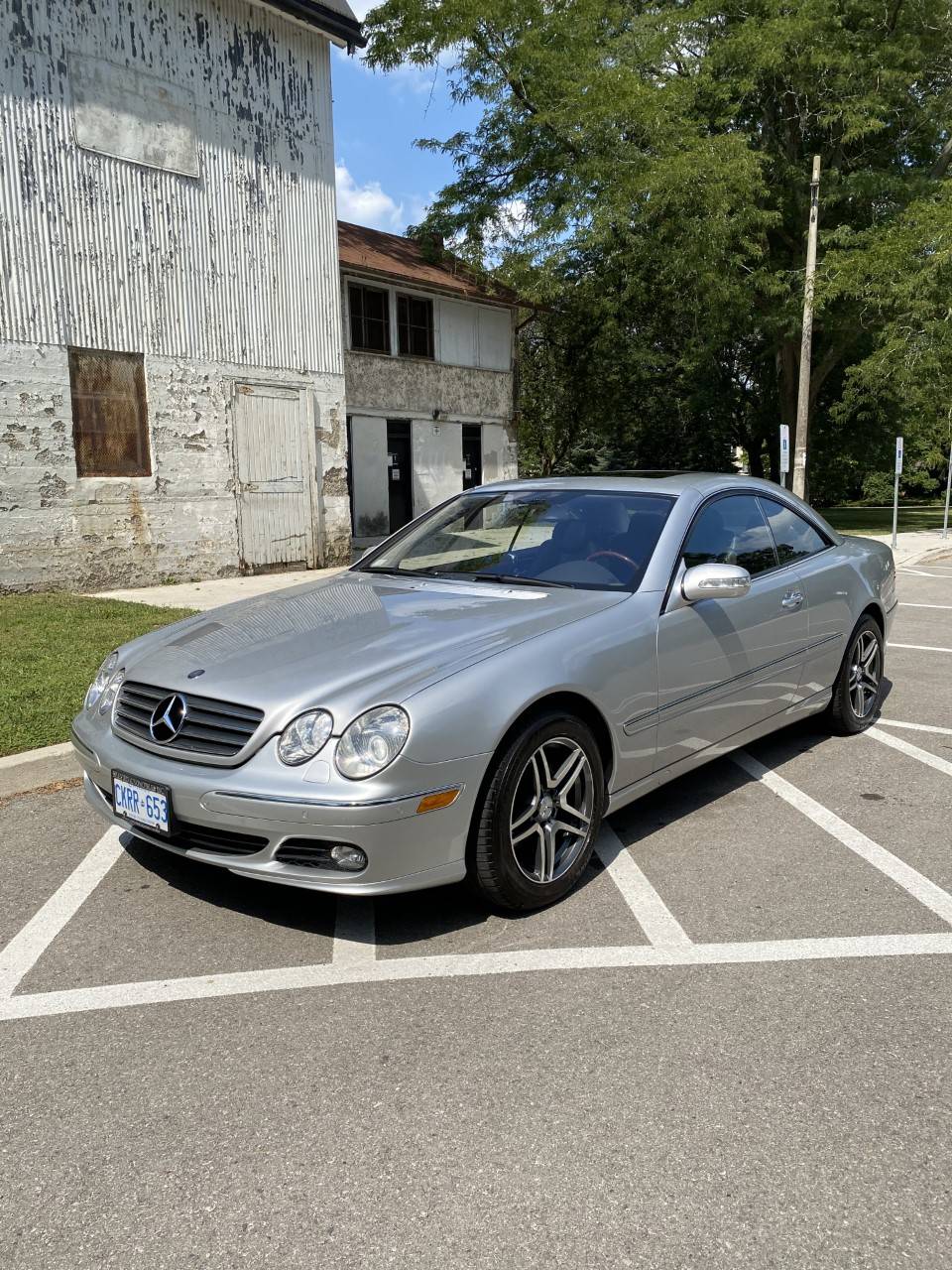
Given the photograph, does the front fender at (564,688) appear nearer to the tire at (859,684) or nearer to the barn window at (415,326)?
the tire at (859,684)

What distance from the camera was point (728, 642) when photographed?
448 cm

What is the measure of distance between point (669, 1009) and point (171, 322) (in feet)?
42.3

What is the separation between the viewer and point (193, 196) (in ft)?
45.2

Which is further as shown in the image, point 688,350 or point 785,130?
point 688,350

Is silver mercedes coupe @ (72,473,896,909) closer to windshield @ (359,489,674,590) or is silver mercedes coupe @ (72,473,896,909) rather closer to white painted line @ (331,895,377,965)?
windshield @ (359,489,674,590)

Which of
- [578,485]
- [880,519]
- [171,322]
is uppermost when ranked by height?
[171,322]

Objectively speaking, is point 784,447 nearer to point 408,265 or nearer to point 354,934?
point 408,265

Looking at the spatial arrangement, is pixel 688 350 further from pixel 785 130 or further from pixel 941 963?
pixel 941 963

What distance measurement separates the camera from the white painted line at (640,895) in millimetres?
A: 3443

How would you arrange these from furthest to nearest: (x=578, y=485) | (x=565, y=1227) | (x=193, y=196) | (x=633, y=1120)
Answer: (x=193, y=196), (x=578, y=485), (x=633, y=1120), (x=565, y=1227)

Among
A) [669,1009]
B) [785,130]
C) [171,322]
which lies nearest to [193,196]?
[171,322]

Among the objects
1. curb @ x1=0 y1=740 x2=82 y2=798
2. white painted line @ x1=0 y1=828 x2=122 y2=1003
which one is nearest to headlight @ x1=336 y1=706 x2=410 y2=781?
white painted line @ x1=0 y1=828 x2=122 y2=1003

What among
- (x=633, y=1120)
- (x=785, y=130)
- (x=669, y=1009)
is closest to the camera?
(x=633, y=1120)

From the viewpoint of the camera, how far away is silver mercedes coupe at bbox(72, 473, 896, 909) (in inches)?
125
